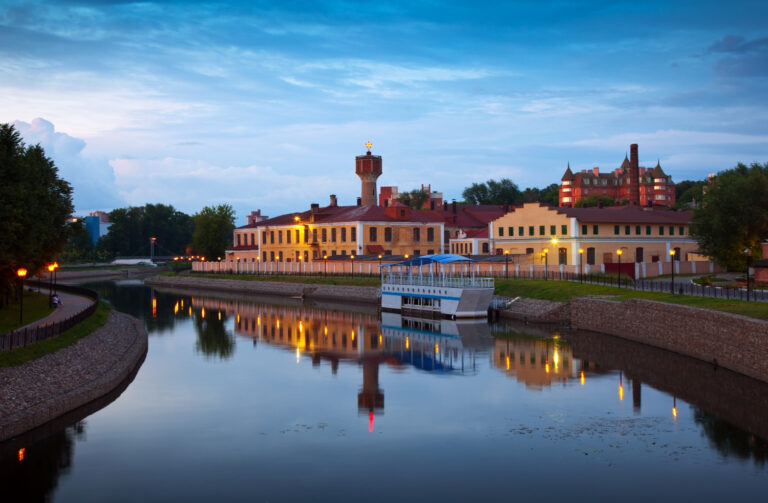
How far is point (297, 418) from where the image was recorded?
28.2 meters

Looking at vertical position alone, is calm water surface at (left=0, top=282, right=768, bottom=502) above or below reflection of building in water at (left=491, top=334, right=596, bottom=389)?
below

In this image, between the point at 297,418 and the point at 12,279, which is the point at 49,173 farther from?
the point at 297,418

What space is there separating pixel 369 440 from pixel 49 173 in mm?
38893

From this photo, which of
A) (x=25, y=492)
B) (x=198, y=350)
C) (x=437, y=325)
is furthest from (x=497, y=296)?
(x=25, y=492)

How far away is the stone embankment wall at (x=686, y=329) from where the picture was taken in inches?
1239

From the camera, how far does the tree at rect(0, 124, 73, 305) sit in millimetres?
38188


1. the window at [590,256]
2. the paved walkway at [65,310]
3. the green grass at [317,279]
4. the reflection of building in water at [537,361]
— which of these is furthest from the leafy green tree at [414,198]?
the reflection of building in water at [537,361]

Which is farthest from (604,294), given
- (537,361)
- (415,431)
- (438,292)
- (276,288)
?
(276,288)

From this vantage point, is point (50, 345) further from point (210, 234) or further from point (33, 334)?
point (210, 234)

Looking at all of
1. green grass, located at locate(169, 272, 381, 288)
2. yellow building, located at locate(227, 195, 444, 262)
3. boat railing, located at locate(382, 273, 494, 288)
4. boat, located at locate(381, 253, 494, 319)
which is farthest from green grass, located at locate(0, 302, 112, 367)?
yellow building, located at locate(227, 195, 444, 262)

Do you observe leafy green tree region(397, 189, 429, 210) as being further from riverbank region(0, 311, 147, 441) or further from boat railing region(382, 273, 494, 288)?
riverbank region(0, 311, 147, 441)

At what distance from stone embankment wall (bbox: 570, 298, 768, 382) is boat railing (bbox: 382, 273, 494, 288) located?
8.81 metres

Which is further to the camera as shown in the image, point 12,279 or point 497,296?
point 497,296

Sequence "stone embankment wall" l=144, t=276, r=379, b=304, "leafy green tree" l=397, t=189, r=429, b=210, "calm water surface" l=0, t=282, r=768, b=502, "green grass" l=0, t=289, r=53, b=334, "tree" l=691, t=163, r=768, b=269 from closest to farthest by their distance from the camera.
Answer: "calm water surface" l=0, t=282, r=768, b=502, "green grass" l=0, t=289, r=53, b=334, "tree" l=691, t=163, r=768, b=269, "stone embankment wall" l=144, t=276, r=379, b=304, "leafy green tree" l=397, t=189, r=429, b=210
